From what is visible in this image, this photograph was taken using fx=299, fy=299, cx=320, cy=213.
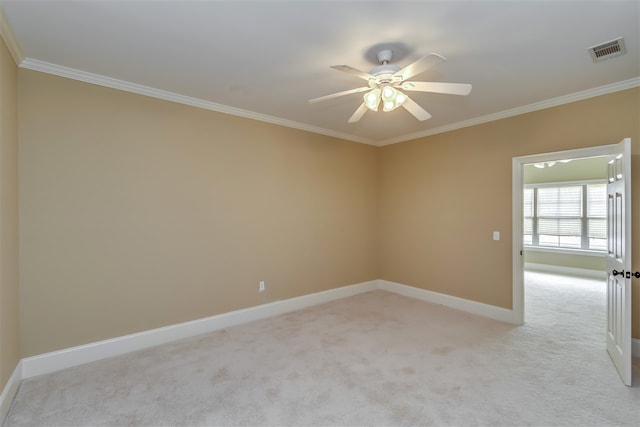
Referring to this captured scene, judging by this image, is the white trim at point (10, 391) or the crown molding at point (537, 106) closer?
the white trim at point (10, 391)

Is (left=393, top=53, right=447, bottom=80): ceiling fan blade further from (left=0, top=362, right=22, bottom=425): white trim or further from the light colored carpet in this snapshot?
(left=0, top=362, right=22, bottom=425): white trim

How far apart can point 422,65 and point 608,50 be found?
5.59 ft

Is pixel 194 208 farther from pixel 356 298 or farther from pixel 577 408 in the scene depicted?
pixel 577 408

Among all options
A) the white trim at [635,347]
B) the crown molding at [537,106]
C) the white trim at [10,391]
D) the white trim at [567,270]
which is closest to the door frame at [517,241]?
the crown molding at [537,106]

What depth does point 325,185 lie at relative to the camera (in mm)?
4762

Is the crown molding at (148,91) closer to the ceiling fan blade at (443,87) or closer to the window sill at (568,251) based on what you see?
the ceiling fan blade at (443,87)

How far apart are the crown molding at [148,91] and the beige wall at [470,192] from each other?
5.98 ft

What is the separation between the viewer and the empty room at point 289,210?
2105 millimetres

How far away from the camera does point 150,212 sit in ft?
10.4

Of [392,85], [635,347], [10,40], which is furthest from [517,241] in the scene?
[10,40]

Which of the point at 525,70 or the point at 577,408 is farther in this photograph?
the point at 525,70

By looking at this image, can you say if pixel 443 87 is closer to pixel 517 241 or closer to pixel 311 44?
pixel 311 44

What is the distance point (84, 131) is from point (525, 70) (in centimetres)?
415

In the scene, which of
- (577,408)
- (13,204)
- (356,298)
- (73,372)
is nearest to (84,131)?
(13,204)
